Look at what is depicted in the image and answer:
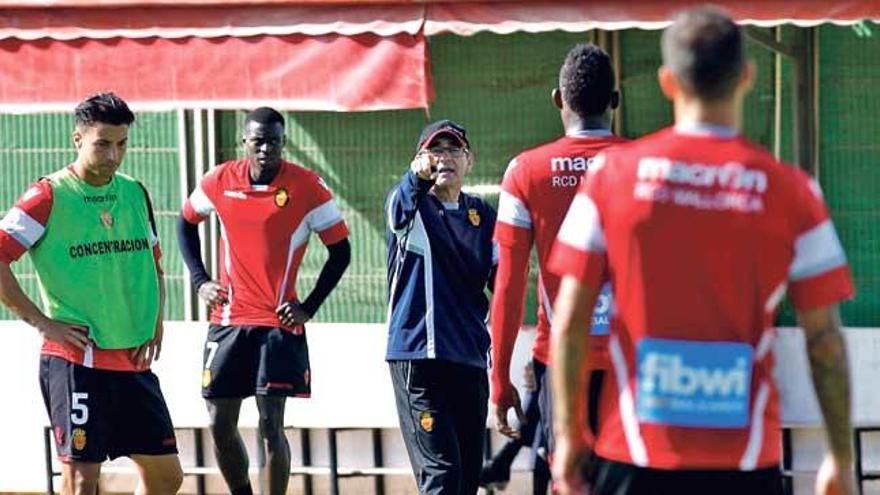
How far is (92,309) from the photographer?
30.4ft

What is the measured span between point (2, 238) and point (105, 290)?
1.61 ft

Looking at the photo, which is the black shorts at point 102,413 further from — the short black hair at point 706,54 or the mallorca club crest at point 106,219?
the short black hair at point 706,54

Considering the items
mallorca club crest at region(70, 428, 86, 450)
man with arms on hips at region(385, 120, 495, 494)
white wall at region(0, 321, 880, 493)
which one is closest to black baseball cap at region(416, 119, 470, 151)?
man with arms on hips at region(385, 120, 495, 494)

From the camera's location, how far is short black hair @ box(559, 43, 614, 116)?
7.69 meters

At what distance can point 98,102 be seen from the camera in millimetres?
9219

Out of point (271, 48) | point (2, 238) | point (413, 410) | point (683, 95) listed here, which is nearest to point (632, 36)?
point (271, 48)

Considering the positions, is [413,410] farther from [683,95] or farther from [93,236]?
[683,95]

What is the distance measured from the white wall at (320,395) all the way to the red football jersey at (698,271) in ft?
19.9

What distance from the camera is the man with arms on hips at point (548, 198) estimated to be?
7.65 m

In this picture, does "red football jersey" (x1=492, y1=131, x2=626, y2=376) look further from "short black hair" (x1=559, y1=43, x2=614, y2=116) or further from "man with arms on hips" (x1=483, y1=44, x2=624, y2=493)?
"short black hair" (x1=559, y1=43, x2=614, y2=116)

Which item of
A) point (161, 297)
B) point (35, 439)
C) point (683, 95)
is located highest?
point (683, 95)

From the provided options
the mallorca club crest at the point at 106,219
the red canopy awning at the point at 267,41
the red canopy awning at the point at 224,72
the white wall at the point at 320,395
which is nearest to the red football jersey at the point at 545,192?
the mallorca club crest at the point at 106,219

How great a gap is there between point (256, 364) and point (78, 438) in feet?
5.68

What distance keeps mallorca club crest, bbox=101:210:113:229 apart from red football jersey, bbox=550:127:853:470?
4.13 metres
